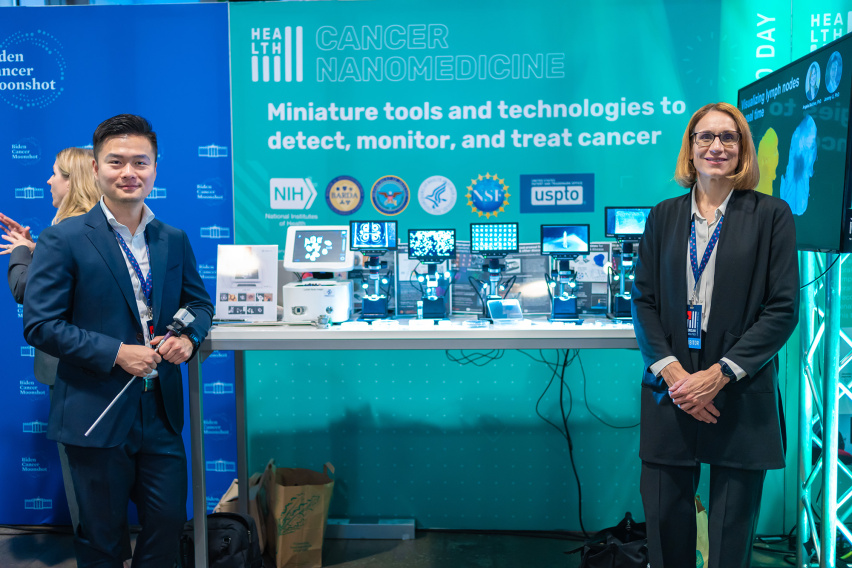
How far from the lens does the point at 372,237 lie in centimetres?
317

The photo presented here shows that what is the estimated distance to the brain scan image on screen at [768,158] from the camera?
2.99 m

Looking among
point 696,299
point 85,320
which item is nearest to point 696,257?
point 696,299

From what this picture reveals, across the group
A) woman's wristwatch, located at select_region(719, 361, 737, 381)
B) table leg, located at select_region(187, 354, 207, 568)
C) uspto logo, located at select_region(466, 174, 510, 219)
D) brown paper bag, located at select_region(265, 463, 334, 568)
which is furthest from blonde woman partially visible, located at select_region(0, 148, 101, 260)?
woman's wristwatch, located at select_region(719, 361, 737, 381)

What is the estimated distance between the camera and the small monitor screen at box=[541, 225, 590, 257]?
3.16 meters

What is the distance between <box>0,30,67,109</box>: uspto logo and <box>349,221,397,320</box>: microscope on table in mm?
2014

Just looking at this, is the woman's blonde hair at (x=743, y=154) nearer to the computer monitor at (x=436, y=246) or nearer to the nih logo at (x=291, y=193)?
the computer monitor at (x=436, y=246)

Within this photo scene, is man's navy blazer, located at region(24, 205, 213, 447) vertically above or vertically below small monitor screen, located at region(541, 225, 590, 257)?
below

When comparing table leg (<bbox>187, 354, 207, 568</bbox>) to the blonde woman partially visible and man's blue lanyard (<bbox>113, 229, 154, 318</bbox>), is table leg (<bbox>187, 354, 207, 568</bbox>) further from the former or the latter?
the blonde woman partially visible

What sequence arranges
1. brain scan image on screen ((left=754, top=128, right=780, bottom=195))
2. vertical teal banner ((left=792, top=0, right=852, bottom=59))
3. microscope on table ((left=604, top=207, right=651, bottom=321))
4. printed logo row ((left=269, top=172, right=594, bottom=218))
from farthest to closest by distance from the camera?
printed logo row ((left=269, top=172, right=594, bottom=218)), vertical teal banner ((left=792, top=0, right=852, bottom=59)), microscope on table ((left=604, top=207, right=651, bottom=321)), brain scan image on screen ((left=754, top=128, right=780, bottom=195))

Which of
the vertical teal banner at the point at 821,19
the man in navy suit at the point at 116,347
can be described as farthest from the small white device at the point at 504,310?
the vertical teal banner at the point at 821,19

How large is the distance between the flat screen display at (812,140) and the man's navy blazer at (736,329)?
1.76 ft

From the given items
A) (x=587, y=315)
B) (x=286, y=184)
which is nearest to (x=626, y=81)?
(x=587, y=315)

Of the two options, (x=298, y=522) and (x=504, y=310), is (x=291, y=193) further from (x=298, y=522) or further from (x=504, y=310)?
(x=298, y=522)

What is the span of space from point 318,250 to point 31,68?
6.95 ft
